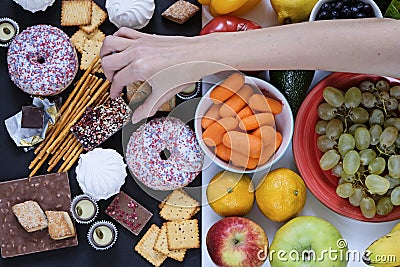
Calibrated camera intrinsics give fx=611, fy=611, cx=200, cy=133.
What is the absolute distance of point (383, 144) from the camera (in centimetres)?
93

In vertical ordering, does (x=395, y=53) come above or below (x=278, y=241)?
above

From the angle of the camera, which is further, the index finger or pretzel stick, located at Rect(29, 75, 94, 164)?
pretzel stick, located at Rect(29, 75, 94, 164)

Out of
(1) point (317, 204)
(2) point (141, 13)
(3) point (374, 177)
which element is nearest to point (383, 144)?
(3) point (374, 177)

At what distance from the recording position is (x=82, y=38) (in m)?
1.09

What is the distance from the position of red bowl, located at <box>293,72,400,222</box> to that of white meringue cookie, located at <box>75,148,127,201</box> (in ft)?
0.97

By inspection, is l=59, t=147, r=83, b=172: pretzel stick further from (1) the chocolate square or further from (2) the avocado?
(2) the avocado

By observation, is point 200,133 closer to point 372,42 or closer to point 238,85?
point 238,85

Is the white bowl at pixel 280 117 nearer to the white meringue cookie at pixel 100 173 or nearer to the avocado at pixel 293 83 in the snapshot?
the avocado at pixel 293 83

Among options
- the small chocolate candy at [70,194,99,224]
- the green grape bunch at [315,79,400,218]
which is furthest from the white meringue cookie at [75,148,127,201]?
the green grape bunch at [315,79,400,218]

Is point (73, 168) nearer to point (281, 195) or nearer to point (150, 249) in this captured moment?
point (150, 249)

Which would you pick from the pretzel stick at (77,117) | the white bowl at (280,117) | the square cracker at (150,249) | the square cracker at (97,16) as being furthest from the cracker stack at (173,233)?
the square cracker at (97,16)

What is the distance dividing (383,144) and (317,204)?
0.18 metres

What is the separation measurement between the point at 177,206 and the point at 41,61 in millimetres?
343

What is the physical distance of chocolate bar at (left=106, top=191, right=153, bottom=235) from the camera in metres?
1.04
